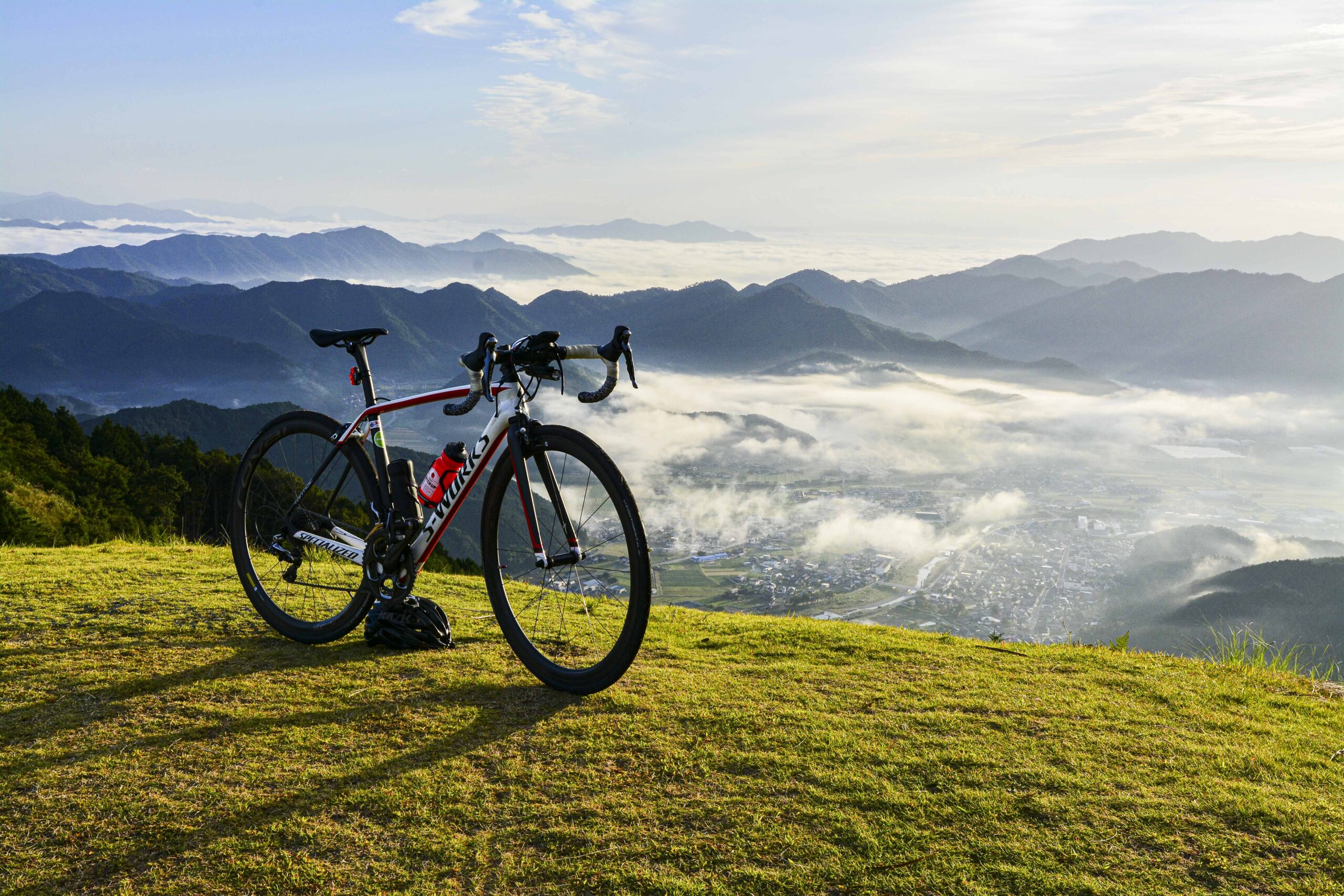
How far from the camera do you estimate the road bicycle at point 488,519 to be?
393cm

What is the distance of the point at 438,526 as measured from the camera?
4570mm

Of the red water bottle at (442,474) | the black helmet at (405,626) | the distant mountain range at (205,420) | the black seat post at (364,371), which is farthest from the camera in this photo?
the distant mountain range at (205,420)

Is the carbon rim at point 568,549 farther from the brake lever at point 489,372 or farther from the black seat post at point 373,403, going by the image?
the black seat post at point 373,403

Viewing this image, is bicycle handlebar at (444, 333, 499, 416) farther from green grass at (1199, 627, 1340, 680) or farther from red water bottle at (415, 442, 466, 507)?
green grass at (1199, 627, 1340, 680)

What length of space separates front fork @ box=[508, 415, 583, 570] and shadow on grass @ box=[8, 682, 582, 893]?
0.72 metres

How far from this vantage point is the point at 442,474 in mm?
4504

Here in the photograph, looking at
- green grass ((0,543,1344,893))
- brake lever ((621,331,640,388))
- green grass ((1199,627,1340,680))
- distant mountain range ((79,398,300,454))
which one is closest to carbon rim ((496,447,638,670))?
green grass ((0,543,1344,893))

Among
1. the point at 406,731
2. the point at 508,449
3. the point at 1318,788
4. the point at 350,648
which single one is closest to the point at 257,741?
the point at 406,731

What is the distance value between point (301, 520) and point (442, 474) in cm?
141

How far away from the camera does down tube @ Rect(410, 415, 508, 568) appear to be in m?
4.17

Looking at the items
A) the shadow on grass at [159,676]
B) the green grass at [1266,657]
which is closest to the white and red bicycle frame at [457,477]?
the shadow on grass at [159,676]

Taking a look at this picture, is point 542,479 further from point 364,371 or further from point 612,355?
point 364,371

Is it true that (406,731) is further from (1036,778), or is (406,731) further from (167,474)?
(167,474)

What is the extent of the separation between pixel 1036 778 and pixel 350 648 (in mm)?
3851
